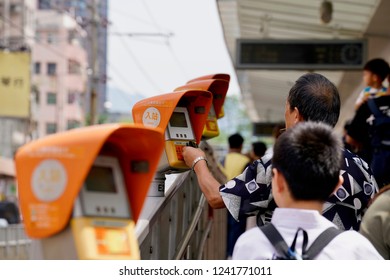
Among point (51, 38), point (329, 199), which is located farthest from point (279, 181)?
point (51, 38)

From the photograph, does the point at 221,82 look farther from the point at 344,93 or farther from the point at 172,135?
the point at 344,93

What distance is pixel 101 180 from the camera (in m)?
2.60

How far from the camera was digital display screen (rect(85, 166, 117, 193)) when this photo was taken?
2.55 metres

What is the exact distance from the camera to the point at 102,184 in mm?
2594

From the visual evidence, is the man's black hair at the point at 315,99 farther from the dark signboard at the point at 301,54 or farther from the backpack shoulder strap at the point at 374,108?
the dark signboard at the point at 301,54

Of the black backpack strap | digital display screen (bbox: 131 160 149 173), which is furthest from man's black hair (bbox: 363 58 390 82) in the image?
digital display screen (bbox: 131 160 149 173)

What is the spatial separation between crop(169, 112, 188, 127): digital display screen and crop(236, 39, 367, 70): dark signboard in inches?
305

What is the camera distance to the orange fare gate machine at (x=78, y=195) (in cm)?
233

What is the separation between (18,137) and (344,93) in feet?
122

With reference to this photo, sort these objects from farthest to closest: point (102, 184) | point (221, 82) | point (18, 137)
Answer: point (18, 137) < point (221, 82) < point (102, 184)

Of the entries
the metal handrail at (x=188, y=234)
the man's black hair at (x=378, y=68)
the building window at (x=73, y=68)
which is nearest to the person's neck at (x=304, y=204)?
the metal handrail at (x=188, y=234)

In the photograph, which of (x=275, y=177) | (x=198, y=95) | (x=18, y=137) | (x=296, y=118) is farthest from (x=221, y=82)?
(x=18, y=137)

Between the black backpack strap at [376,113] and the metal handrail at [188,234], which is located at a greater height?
the black backpack strap at [376,113]

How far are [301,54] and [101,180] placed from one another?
400 inches
